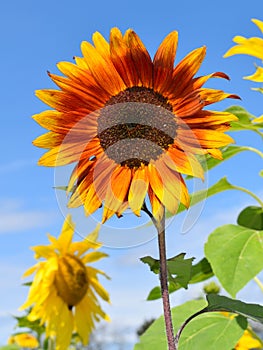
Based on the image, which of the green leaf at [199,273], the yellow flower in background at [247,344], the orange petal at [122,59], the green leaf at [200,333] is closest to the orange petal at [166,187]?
the orange petal at [122,59]

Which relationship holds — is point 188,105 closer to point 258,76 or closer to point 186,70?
point 186,70

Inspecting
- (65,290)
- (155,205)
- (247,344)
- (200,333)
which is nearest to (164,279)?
(155,205)

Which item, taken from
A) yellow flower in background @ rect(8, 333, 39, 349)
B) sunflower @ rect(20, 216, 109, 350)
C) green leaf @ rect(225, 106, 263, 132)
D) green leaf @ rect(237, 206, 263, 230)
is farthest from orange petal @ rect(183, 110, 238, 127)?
yellow flower in background @ rect(8, 333, 39, 349)

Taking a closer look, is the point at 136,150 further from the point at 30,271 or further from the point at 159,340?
the point at 30,271

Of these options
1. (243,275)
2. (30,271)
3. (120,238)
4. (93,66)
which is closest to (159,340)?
(243,275)

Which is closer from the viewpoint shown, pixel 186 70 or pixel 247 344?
pixel 186 70

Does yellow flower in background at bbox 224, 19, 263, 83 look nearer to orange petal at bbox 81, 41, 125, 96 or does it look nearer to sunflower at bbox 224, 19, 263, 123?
sunflower at bbox 224, 19, 263, 123
